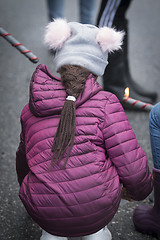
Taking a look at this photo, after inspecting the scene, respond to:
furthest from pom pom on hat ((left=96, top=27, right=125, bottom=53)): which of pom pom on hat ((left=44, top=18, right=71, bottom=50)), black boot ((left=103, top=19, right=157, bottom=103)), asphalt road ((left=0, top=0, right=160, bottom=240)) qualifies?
black boot ((left=103, top=19, right=157, bottom=103))

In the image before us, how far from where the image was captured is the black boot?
3.02 metres

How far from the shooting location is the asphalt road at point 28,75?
6.69 feet

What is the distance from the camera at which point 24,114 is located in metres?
1.65

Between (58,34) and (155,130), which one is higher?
(58,34)

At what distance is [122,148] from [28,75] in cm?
231

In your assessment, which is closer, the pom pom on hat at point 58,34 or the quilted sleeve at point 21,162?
the pom pom on hat at point 58,34

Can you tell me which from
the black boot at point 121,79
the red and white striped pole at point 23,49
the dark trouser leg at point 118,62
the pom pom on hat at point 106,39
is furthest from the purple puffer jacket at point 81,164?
the black boot at point 121,79

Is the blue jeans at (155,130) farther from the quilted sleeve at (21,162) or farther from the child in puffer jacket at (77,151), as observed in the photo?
the quilted sleeve at (21,162)

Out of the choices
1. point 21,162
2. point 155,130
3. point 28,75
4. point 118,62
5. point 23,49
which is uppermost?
point 23,49

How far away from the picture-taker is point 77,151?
146 cm

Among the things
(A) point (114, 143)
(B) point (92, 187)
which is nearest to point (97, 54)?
(A) point (114, 143)

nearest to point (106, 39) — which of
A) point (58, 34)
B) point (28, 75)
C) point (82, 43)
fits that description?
point (82, 43)

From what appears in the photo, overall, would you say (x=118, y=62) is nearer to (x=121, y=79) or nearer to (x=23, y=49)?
(x=121, y=79)

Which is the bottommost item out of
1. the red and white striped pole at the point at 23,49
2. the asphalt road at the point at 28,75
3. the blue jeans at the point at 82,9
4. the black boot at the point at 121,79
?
the asphalt road at the point at 28,75
